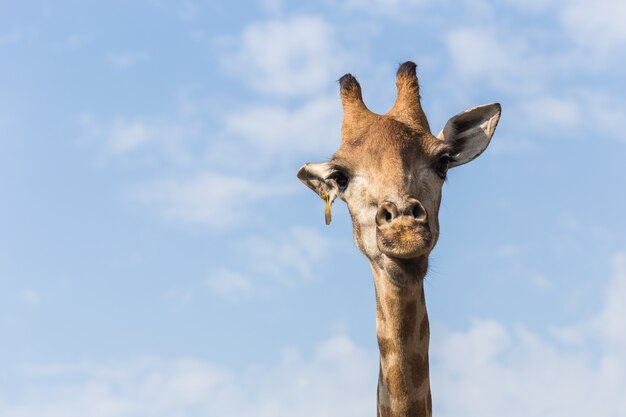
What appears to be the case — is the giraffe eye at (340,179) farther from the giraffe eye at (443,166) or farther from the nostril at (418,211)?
the nostril at (418,211)

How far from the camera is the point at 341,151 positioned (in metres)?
10.6

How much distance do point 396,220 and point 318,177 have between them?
2.47 metres

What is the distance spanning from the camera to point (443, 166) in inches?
413

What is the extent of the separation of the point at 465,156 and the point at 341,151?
5.78 ft

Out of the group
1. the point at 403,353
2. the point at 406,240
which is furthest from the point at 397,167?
the point at 403,353

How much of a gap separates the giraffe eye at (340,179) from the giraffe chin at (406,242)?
1764mm

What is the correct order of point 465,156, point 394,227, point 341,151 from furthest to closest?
point 465,156, point 341,151, point 394,227

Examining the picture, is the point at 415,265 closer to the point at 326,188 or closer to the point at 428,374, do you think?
the point at 428,374

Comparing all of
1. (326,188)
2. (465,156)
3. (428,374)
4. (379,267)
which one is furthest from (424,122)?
(428,374)

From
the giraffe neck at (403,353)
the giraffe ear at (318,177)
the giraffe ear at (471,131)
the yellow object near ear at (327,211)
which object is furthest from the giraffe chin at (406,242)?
the giraffe ear at (471,131)

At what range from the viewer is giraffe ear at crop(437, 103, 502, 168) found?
11.4 meters

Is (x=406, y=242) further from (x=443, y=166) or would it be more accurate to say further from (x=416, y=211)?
(x=443, y=166)

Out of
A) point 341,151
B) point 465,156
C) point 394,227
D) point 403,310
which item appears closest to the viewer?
point 394,227

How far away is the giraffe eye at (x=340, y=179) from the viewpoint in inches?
411
